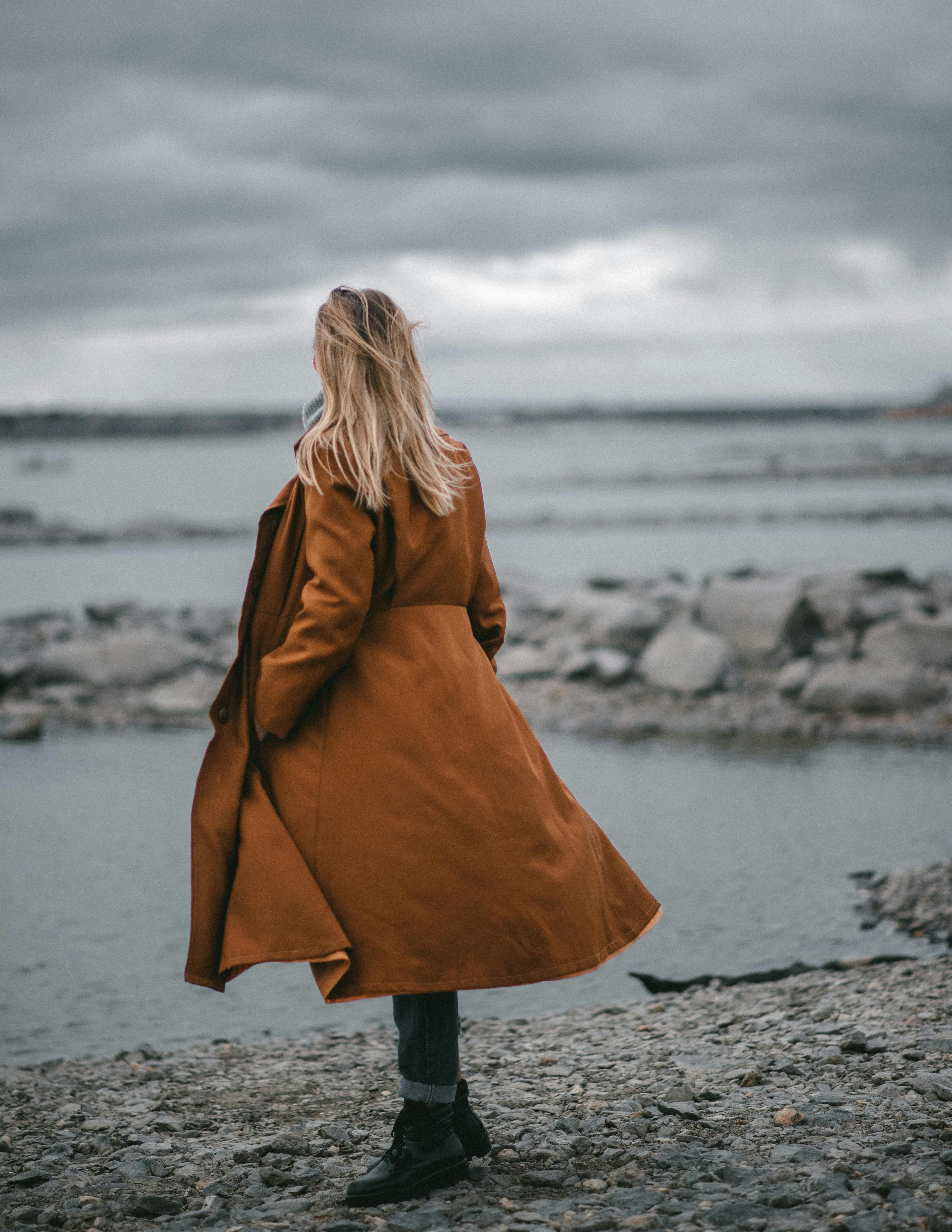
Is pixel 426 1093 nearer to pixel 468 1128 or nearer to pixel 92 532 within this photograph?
pixel 468 1128

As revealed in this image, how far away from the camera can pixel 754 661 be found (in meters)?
12.9

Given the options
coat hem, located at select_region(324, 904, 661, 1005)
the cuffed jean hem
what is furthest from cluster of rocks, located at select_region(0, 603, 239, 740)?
coat hem, located at select_region(324, 904, 661, 1005)

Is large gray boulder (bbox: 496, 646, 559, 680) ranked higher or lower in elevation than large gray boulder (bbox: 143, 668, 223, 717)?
higher

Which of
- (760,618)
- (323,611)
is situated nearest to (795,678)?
(760,618)

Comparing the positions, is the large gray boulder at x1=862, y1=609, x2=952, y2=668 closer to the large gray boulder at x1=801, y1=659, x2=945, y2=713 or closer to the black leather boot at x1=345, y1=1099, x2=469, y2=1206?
the large gray boulder at x1=801, y1=659, x2=945, y2=713

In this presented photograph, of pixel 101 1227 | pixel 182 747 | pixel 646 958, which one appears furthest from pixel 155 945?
pixel 182 747

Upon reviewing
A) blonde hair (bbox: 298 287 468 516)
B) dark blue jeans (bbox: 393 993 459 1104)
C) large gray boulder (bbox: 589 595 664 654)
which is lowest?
large gray boulder (bbox: 589 595 664 654)

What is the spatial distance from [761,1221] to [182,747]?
28.1ft

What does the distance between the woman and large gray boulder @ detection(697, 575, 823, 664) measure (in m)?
10.2

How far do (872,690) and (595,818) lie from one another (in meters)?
4.13

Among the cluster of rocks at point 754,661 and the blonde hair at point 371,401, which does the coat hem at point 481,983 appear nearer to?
the blonde hair at point 371,401

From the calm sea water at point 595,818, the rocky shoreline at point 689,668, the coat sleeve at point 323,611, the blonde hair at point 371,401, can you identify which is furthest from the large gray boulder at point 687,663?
the coat sleeve at point 323,611

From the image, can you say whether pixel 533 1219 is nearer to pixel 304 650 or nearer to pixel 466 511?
pixel 304 650

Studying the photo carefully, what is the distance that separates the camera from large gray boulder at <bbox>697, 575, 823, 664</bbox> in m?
12.9
